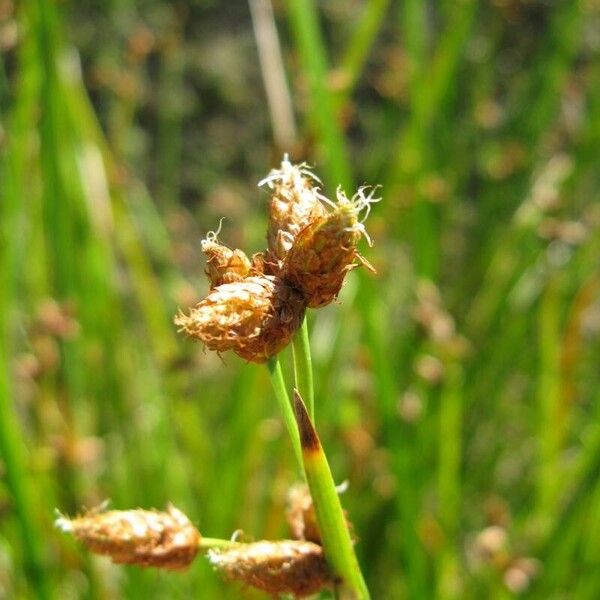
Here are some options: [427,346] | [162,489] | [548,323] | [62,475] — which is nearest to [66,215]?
[62,475]

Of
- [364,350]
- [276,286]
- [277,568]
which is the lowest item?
[277,568]

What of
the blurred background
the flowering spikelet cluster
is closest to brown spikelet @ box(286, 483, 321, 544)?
the flowering spikelet cluster

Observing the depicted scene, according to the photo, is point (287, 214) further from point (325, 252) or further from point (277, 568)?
point (277, 568)

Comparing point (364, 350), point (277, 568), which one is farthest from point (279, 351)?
point (364, 350)

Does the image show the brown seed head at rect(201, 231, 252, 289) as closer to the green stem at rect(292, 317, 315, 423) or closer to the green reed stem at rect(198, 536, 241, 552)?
the green stem at rect(292, 317, 315, 423)

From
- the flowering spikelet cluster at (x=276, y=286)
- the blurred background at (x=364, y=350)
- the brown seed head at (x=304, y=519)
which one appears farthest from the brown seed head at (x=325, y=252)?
the blurred background at (x=364, y=350)

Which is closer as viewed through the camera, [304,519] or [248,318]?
[248,318]

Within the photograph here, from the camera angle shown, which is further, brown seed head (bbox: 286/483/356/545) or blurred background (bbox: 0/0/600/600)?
blurred background (bbox: 0/0/600/600)
